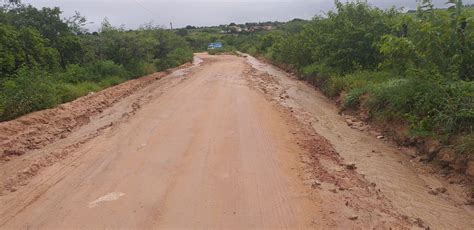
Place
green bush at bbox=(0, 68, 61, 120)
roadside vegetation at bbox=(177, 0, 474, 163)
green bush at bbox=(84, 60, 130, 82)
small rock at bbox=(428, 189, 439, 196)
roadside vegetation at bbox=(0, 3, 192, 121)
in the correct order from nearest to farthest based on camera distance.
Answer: small rock at bbox=(428, 189, 439, 196)
roadside vegetation at bbox=(177, 0, 474, 163)
green bush at bbox=(0, 68, 61, 120)
roadside vegetation at bbox=(0, 3, 192, 121)
green bush at bbox=(84, 60, 130, 82)

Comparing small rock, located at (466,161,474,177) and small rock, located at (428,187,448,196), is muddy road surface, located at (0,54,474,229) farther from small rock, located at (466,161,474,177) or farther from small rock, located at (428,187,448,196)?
small rock, located at (466,161,474,177)

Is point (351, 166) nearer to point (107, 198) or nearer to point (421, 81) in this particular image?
point (421, 81)

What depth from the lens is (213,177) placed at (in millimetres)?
6750

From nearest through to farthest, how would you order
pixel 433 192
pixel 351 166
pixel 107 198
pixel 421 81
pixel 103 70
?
1. pixel 107 198
2. pixel 433 192
3. pixel 351 166
4. pixel 421 81
5. pixel 103 70

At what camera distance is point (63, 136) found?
11.1 metres

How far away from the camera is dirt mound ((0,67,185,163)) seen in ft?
32.2

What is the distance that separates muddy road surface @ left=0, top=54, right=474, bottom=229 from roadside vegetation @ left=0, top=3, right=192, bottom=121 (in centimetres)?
123

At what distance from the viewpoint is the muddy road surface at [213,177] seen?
18.0 ft

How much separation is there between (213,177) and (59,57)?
16.1 m

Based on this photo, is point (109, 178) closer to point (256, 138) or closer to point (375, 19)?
point (256, 138)

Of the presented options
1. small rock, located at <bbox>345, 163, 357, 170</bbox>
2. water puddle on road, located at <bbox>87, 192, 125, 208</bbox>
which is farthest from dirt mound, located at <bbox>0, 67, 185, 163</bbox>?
small rock, located at <bbox>345, 163, 357, 170</bbox>

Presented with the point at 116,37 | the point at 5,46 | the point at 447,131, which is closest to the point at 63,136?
the point at 5,46

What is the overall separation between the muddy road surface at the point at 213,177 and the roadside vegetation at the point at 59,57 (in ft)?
4.02

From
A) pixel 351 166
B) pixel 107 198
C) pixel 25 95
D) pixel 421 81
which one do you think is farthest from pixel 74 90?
pixel 421 81
